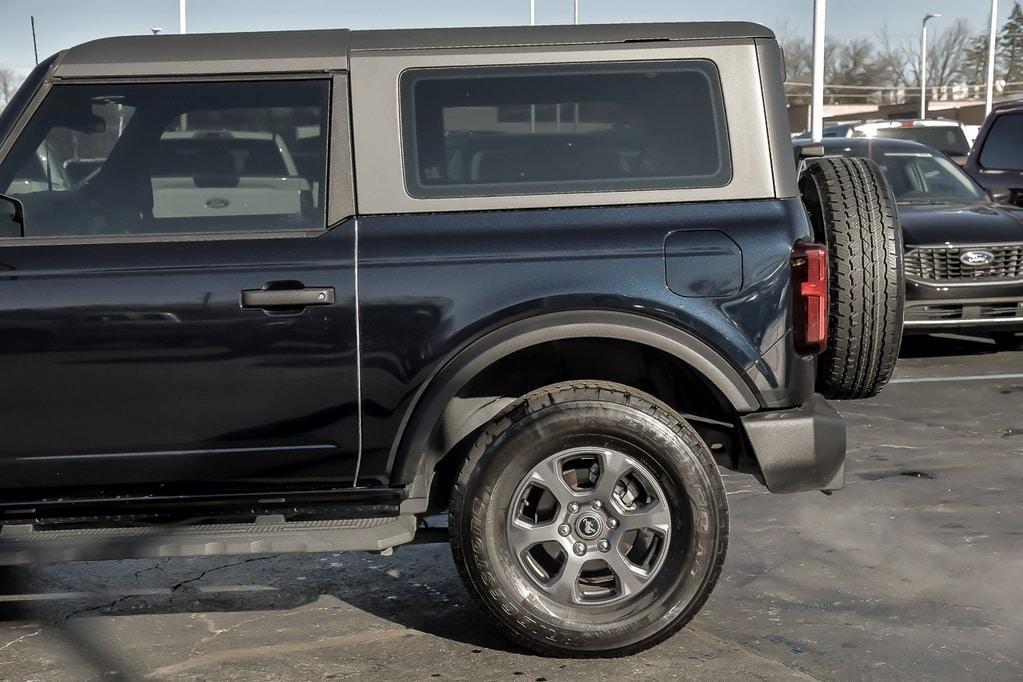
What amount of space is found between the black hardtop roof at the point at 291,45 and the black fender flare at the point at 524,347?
884 mm

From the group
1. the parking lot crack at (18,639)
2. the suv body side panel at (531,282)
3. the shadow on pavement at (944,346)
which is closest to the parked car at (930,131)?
the shadow on pavement at (944,346)

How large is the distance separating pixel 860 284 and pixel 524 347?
1.17m

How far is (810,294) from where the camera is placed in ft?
12.7

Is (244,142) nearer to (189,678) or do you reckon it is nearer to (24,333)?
(24,333)

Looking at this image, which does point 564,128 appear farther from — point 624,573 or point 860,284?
point 624,573

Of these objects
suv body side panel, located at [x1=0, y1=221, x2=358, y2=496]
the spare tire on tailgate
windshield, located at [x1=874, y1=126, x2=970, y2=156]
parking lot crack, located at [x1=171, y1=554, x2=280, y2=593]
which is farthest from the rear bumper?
windshield, located at [x1=874, y1=126, x2=970, y2=156]

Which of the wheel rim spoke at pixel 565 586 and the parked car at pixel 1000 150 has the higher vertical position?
the parked car at pixel 1000 150

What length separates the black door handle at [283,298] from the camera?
12.3 feet

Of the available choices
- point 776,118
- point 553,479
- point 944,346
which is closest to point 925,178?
point 944,346

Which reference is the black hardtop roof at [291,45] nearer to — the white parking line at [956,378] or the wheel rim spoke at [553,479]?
the wheel rim spoke at [553,479]

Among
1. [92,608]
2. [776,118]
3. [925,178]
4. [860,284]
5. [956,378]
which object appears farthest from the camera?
[925,178]

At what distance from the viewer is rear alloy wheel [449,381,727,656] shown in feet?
12.6

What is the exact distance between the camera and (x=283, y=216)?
153 inches

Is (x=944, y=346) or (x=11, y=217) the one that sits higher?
(x=11, y=217)
